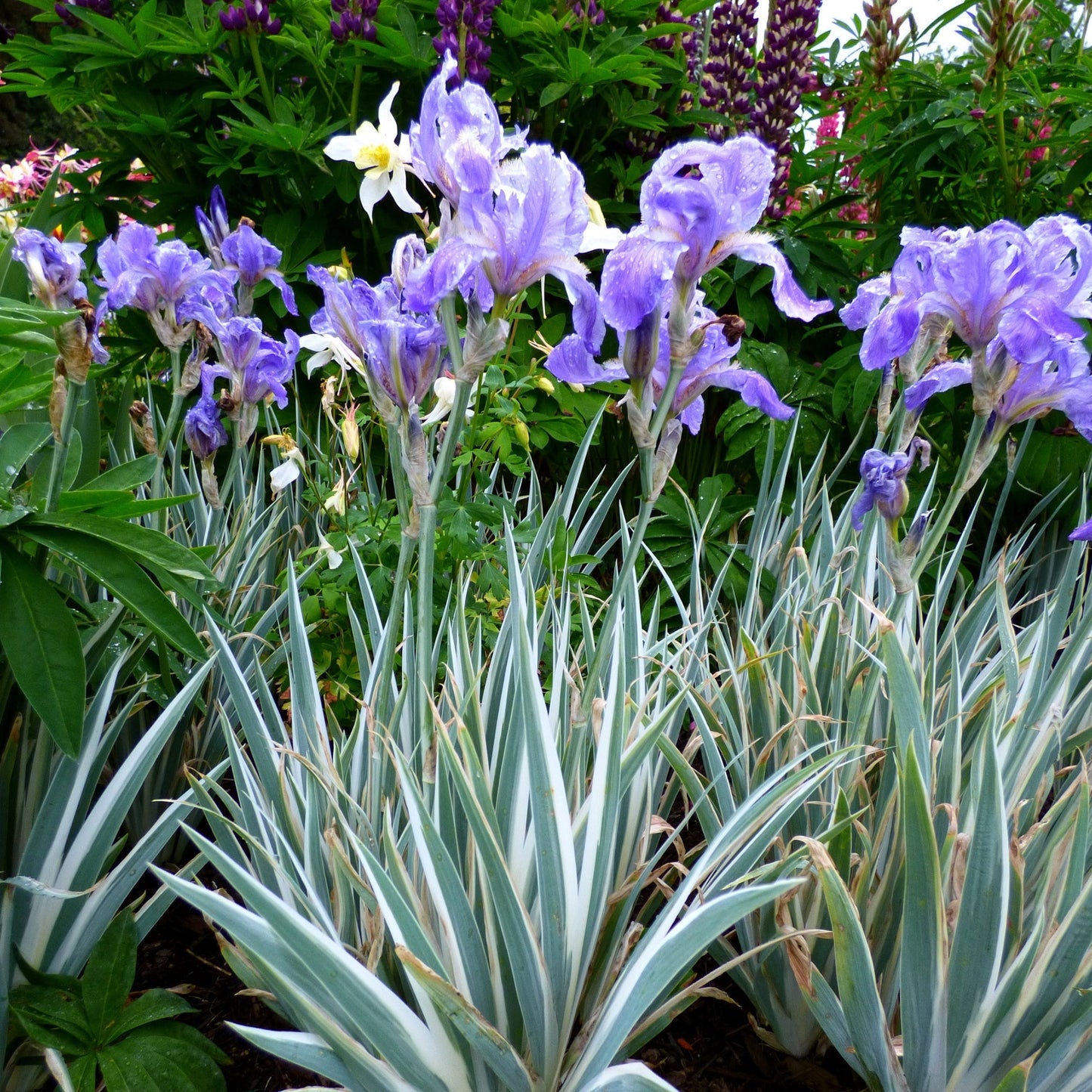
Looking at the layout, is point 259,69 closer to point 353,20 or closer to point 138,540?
point 353,20

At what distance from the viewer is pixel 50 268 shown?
4.32 ft

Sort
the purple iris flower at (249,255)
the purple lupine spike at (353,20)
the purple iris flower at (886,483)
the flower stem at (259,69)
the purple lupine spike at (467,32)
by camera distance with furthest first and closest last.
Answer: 1. the flower stem at (259,69)
2. the purple lupine spike at (353,20)
3. the purple lupine spike at (467,32)
4. the purple iris flower at (249,255)
5. the purple iris flower at (886,483)

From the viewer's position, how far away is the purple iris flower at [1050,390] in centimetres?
99

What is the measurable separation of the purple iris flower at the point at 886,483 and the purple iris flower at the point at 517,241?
0.41m

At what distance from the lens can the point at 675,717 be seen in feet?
4.45

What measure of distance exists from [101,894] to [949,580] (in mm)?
1506

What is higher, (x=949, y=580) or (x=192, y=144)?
(x=192, y=144)

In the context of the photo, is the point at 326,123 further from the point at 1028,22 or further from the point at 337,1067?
the point at 337,1067

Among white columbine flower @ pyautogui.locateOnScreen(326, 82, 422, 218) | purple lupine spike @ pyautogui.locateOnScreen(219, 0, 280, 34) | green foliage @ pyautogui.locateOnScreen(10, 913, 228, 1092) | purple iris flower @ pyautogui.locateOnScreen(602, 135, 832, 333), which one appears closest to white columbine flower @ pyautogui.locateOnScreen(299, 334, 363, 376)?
white columbine flower @ pyautogui.locateOnScreen(326, 82, 422, 218)

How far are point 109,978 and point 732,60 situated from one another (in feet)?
→ 8.92

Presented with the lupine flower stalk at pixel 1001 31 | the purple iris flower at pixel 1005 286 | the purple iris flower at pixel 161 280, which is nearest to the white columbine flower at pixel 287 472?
the purple iris flower at pixel 161 280

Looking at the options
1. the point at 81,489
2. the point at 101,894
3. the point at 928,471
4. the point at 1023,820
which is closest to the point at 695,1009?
the point at 1023,820

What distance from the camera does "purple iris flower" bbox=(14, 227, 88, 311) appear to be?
1301mm

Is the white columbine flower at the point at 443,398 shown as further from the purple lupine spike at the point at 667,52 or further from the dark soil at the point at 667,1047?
the purple lupine spike at the point at 667,52
